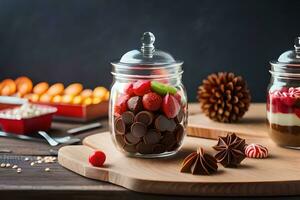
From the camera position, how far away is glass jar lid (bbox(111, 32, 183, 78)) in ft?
4.14

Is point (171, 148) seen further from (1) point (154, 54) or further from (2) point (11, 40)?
(2) point (11, 40)

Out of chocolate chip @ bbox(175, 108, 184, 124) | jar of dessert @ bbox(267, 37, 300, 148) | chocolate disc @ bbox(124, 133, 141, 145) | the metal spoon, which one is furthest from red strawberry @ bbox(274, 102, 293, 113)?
the metal spoon

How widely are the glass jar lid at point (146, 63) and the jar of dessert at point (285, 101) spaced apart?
0.22 m

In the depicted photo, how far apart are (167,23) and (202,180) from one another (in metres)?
0.84

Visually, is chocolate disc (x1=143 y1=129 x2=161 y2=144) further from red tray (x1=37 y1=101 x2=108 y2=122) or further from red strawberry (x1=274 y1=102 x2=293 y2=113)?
red tray (x1=37 y1=101 x2=108 y2=122)

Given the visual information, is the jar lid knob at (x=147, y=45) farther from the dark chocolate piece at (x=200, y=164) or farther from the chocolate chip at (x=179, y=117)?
the dark chocolate piece at (x=200, y=164)

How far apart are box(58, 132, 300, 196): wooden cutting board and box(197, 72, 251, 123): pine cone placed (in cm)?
22

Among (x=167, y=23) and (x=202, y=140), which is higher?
(x=167, y=23)

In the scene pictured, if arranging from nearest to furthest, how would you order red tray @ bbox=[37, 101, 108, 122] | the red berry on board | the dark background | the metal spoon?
the red berry on board, the metal spoon, red tray @ bbox=[37, 101, 108, 122], the dark background

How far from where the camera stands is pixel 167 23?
1821 mm

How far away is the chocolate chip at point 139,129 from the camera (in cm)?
121

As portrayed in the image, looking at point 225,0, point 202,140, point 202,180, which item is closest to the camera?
point 202,180

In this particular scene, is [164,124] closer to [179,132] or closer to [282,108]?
[179,132]

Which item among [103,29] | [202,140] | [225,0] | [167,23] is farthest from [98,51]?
[202,140]
